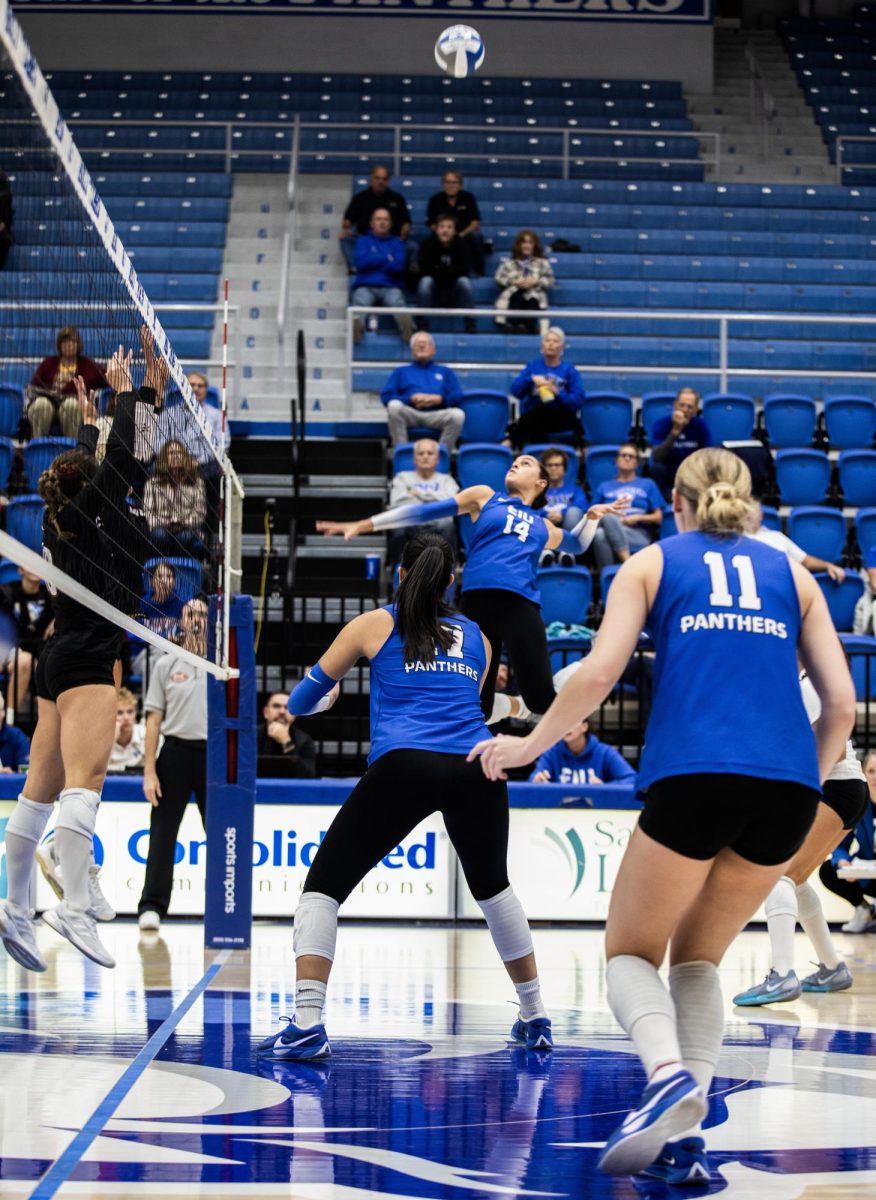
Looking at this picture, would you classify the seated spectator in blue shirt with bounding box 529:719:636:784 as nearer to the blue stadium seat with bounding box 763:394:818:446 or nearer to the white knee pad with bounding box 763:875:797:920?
the white knee pad with bounding box 763:875:797:920

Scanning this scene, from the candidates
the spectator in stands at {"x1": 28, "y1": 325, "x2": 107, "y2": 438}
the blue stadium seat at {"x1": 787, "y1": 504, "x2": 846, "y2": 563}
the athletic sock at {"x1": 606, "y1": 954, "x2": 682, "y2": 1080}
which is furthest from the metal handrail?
the athletic sock at {"x1": 606, "y1": 954, "x2": 682, "y2": 1080}

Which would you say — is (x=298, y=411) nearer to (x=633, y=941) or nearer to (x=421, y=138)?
(x=421, y=138)

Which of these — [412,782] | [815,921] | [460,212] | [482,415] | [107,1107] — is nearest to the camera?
[107,1107]

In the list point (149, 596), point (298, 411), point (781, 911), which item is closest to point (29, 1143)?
point (149, 596)

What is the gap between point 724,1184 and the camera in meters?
3.93

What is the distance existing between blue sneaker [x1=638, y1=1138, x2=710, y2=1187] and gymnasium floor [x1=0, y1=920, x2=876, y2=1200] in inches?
2.3

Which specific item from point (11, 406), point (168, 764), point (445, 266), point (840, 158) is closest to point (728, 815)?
point (11, 406)

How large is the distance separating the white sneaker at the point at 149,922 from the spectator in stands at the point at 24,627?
2.25 metres

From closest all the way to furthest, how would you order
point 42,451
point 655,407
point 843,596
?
point 42,451
point 843,596
point 655,407

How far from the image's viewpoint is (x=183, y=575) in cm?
799

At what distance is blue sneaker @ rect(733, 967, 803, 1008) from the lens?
23.8 ft

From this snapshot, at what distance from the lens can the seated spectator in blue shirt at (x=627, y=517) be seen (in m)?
13.4

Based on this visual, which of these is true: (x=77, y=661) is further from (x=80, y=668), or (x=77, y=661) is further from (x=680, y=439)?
(x=680, y=439)

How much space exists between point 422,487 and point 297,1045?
8.25 m
